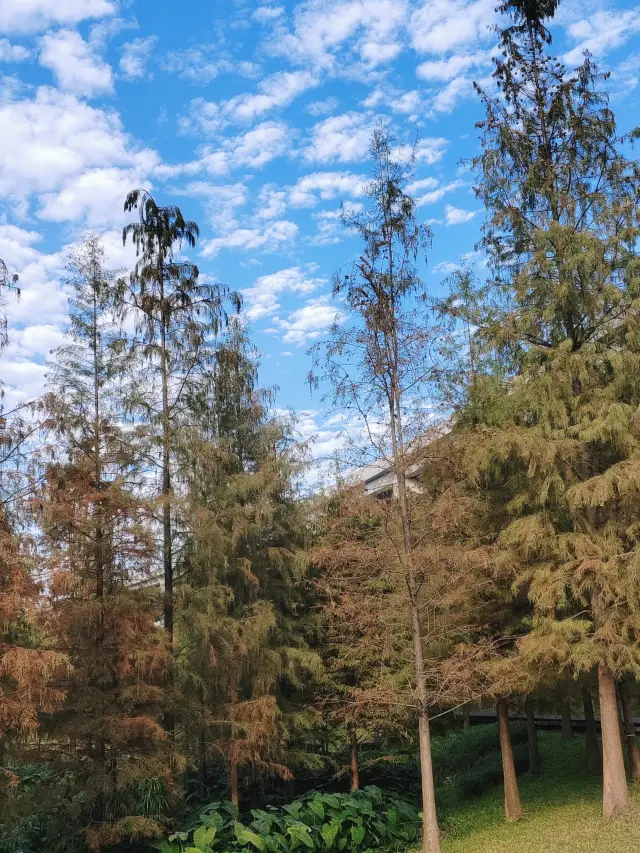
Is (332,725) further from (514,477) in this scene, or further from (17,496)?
(17,496)

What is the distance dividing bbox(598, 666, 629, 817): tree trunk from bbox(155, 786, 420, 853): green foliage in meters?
4.44

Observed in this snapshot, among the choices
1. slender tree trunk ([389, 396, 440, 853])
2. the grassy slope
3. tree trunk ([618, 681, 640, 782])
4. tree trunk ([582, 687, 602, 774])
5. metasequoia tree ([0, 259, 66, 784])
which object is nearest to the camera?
metasequoia tree ([0, 259, 66, 784])

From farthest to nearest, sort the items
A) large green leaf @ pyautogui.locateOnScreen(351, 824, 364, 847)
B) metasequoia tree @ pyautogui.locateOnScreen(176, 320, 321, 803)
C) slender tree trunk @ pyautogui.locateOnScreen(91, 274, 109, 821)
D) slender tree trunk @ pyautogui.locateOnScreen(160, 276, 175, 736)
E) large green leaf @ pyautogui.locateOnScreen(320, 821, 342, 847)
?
metasequoia tree @ pyautogui.locateOnScreen(176, 320, 321, 803) → slender tree trunk @ pyautogui.locateOnScreen(160, 276, 175, 736) → large green leaf @ pyautogui.locateOnScreen(351, 824, 364, 847) → large green leaf @ pyautogui.locateOnScreen(320, 821, 342, 847) → slender tree trunk @ pyautogui.locateOnScreen(91, 274, 109, 821)

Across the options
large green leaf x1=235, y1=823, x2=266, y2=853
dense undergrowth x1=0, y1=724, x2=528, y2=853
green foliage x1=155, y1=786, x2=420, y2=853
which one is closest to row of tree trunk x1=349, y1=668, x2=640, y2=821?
dense undergrowth x1=0, y1=724, x2=528, y2=853

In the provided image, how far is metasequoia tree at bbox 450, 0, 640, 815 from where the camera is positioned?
39.3ft

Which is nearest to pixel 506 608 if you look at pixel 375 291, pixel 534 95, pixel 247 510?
pixel 247 510

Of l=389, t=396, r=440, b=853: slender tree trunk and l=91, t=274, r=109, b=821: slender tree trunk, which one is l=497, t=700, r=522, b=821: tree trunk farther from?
l=91, t=274, r=109, b=821: slender tree trunk

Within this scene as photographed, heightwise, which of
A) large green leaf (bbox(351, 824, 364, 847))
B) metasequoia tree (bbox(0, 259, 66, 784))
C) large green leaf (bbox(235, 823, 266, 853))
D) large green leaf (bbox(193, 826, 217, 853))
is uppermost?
metasequoia tree (bbox(0, 259, 66, 784))

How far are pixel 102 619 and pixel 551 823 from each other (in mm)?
8921

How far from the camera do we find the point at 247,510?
1557 centimetres

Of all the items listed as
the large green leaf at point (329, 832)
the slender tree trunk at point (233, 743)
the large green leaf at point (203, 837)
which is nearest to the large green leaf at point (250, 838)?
Answer: the large green leaf at point (203, 837)

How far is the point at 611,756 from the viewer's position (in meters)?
12.1

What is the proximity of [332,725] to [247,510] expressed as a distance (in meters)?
5.81

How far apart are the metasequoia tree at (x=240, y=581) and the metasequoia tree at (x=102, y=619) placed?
1497 mm
